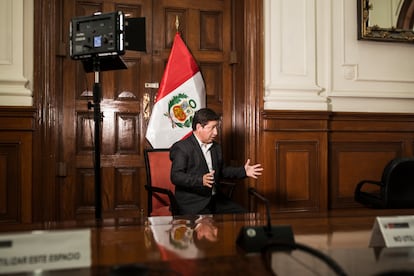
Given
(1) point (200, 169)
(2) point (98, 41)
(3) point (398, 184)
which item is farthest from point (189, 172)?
(3) point (398, 184)

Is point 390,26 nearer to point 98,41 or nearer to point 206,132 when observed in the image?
point 206,132

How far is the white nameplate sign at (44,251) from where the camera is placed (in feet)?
2.18

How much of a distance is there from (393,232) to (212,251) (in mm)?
377

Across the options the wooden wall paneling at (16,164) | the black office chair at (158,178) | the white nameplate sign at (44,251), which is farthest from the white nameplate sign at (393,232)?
the wooden wall paneling at (16,164)

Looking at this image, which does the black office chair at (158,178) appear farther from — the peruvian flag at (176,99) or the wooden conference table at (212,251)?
the wooden conference table at (212,251)

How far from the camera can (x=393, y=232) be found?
32.8 inches

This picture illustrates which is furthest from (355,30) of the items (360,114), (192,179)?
(192,179)

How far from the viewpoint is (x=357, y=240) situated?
0.88 meters

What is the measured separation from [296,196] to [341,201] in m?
0.47

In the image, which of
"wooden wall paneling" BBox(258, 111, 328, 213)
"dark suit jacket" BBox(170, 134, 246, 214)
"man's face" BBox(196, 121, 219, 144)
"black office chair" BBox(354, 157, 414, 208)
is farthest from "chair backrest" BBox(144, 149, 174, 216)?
"black office chair" BBox(354, 157, 414, 208)

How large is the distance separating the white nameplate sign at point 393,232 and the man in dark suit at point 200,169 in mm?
1620

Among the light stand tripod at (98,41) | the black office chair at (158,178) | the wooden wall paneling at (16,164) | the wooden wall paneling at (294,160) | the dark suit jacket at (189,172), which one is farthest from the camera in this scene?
the wooden wall paneling at (294,160)

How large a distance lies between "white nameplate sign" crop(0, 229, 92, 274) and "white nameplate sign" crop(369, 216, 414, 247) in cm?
57

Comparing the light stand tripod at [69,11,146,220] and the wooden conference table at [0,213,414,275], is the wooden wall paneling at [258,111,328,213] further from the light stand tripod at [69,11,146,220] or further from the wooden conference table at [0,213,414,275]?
the wooden conference table at [0,213,414,275]
